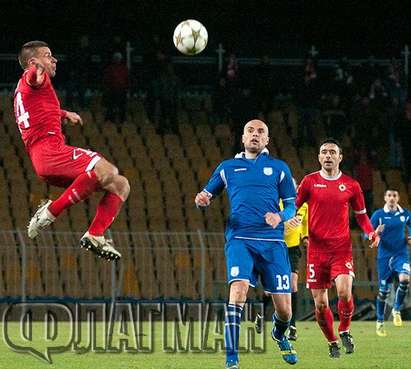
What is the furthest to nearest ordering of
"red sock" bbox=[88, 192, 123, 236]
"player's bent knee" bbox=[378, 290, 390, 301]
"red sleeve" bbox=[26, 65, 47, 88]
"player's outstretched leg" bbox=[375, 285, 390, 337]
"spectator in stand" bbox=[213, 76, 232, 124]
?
"spectator in stand" bbox=[213, 76, 232, 124] → "player's bent knee" bbox=[378, 290, 390, 301] → "player's outstretched leg" bbox=[375, 285, 390, 337] → "red sleeve" bbox=[26, 65, 47, 88] → "red sock" bbox=[88, 192, 123, 236]

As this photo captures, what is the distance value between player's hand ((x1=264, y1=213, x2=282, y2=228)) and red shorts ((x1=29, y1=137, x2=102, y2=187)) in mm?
1708

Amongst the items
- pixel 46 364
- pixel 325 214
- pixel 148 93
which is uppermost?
pixel 148 93

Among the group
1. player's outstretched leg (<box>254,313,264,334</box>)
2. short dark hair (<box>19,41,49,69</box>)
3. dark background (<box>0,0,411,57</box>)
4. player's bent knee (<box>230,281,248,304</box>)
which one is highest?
dark background (<box>0,0,411,57</box>)

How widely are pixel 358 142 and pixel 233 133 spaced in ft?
9.21

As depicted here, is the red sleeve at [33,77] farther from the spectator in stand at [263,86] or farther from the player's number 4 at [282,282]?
the spectator in stand at [263,86]

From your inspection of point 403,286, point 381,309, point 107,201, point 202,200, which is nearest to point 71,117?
point 107,201

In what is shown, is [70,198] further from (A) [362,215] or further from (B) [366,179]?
(B) [366,179]

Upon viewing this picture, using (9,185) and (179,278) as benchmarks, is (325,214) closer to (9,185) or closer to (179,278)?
(179,278)

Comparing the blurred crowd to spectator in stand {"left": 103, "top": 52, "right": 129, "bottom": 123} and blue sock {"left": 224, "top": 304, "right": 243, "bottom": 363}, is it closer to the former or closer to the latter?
spectator in stand {"left": 103, "top": 52, "right": 129, "bottom": 123}

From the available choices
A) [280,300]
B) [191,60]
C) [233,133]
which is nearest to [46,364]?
[280,300]

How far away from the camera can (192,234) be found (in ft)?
77.1

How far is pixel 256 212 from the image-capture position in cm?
1228

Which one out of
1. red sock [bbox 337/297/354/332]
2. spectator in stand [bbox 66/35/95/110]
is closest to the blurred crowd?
spectator in stand [bbox 66/35/95/110]

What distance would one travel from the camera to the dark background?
100 feet
